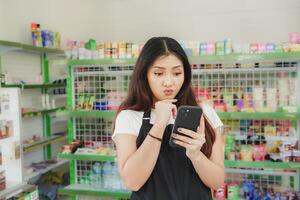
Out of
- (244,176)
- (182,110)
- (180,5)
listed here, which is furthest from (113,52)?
(180,5)

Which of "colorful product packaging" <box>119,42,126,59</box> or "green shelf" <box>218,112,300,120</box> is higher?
"colorful product packaging" <box>119,42,126,59</box>

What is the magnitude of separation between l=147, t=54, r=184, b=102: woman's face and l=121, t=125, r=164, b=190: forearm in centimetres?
15

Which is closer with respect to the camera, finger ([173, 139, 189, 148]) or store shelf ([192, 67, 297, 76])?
finger ([173, 139, 189, 148])

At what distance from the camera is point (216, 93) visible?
2.86 metres

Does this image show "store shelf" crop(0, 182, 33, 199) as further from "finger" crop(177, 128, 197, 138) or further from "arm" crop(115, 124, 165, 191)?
"finger" crop(177, 128, 197, 138)

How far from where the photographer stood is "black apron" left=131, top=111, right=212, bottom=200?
109 centimetres

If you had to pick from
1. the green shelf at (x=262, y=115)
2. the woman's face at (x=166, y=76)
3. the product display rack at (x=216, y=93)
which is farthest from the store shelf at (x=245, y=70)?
the woman's face at (x=166, y=76)

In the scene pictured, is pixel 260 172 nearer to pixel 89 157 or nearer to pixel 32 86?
pixel 89 157

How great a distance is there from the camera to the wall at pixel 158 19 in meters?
4.55

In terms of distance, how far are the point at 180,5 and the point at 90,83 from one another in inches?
108

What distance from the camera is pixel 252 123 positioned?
290cm

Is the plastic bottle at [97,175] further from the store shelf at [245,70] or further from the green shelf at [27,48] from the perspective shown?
the green shelf at [27,48]

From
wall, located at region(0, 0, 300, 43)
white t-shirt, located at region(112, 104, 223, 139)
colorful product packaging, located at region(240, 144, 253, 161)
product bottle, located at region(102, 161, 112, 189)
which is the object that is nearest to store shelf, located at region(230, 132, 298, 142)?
colorful product packaging, located at region(240, 144, 253, 161)

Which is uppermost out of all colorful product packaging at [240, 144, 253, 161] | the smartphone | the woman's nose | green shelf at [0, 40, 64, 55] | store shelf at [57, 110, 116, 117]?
green shelf at [0, 40, 64, 55]
